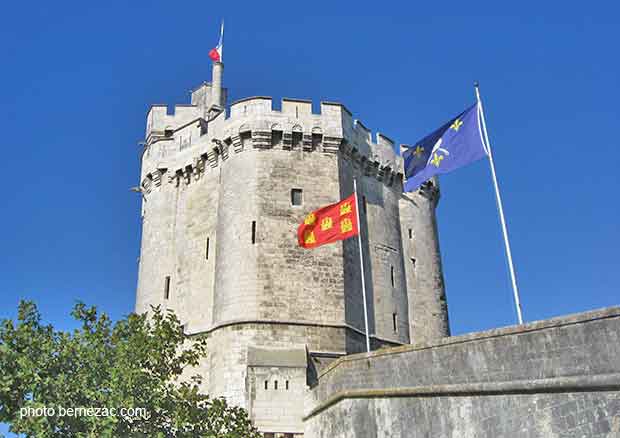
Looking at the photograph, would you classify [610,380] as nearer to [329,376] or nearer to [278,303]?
[329,376]

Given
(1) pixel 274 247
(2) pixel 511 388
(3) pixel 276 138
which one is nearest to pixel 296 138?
(3) pixel 276 138

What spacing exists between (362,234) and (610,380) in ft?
44.2

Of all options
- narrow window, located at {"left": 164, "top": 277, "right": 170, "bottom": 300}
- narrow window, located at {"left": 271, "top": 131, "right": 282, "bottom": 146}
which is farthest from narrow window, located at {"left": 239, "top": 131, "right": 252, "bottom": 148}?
narrow window, located at {"left": 164, "top": 277, "right": 170, "bottom": 300}

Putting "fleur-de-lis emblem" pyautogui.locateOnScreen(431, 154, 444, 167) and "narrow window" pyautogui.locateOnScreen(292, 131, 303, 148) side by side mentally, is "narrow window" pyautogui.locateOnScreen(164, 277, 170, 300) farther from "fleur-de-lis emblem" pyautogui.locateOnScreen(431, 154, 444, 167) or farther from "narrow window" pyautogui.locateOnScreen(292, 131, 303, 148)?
"fleur-de-lis emblem" pyautogui.locateOnScreen(431, 154, 444, 167)

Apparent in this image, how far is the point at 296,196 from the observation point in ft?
69.1

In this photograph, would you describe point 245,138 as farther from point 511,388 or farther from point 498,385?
point 511,388

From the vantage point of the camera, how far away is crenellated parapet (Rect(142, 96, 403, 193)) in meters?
21.6

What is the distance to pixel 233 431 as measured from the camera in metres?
14.8

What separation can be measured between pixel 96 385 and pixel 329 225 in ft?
25.5

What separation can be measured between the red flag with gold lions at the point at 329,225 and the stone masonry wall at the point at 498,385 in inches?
181

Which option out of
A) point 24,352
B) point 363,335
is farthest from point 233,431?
point 363,335

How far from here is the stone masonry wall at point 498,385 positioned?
31.2 ft

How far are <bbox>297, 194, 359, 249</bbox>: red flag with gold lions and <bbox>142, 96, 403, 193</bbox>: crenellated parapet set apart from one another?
11.1 ft

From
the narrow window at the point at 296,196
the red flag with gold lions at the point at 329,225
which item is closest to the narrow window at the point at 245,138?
the narrow window at the point at 296,196
